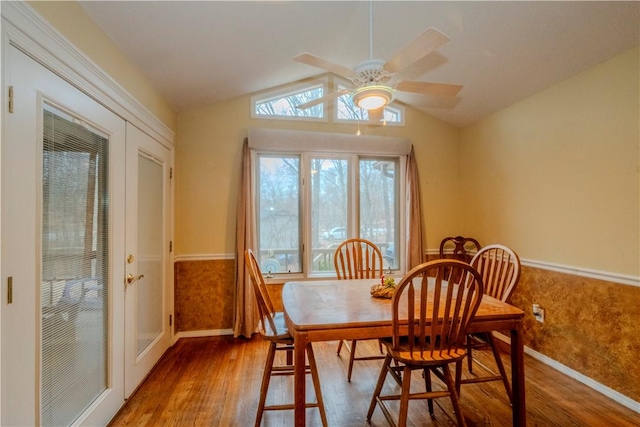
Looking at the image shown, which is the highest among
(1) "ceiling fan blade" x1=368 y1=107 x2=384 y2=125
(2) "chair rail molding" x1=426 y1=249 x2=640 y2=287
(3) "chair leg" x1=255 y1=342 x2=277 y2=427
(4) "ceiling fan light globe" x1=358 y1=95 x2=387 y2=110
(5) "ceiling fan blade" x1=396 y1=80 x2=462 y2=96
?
(5) "ceiling fan blade" x1=396 y1=80 x2=462 y2=96

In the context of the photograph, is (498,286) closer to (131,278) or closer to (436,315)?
(436,315)

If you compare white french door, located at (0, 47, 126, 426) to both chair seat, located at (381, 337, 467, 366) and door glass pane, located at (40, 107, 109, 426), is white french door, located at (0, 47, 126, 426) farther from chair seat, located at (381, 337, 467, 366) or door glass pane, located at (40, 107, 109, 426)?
chair seat, located at (381, 337, 467, 366)

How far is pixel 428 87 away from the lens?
189 cm

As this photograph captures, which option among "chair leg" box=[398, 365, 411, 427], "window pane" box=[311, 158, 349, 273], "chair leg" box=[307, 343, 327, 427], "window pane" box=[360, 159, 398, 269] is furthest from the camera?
"window pane" box=[360, 159, 398, 269]

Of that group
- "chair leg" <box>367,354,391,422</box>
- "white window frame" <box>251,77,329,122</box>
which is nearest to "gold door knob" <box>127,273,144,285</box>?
"chair leg" <box>367,354,391,422</box>

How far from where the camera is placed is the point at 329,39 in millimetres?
2572

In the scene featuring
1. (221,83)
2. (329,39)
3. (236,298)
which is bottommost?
(236,298)

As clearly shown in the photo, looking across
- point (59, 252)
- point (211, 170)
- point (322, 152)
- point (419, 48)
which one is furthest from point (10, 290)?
point (322, 152)

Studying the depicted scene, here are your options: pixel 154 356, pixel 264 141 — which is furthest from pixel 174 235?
pixel 264 141

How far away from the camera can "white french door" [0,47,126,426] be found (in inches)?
47.3

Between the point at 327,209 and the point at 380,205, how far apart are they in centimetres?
66

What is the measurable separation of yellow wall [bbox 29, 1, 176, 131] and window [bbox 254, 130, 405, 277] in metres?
1.23

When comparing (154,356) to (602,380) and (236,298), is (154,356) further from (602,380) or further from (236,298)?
(602,380)

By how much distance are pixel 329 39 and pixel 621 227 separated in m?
2.57
